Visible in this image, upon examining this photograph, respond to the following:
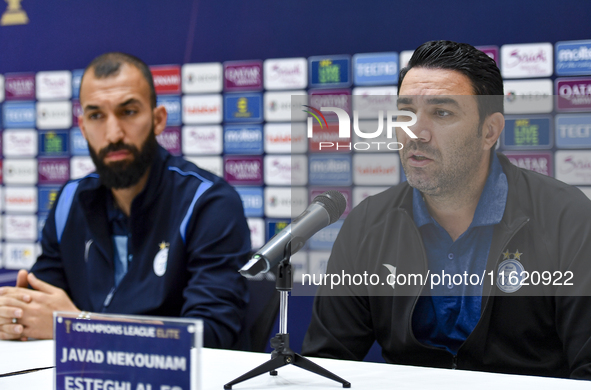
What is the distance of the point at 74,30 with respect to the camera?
2.72 metres

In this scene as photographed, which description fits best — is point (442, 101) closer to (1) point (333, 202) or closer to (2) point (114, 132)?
(1) point (333, 202)

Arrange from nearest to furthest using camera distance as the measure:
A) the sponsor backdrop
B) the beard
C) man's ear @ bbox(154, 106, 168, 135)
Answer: the beard → man's ear @ bbox(154, 106, 168, 135) → the sponsor backdrop

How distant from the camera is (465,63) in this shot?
1.04 metres

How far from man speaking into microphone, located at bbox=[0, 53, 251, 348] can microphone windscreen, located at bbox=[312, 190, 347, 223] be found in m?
0.63

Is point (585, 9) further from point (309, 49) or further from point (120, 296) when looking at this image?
point (120, 296)

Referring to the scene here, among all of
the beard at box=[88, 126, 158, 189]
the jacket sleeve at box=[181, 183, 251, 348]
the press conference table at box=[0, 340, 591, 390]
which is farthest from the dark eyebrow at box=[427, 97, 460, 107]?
the beard at box=[88, 126, 158, 189]

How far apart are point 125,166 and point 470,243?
45.1 inches

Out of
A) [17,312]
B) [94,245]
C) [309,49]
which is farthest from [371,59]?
[17,312]

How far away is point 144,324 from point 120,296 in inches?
39.5

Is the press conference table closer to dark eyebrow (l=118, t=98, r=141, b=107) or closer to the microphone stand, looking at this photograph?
the microphone stand

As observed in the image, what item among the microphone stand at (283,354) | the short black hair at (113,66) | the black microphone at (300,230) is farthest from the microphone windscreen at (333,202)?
the short black hair at (113,66)

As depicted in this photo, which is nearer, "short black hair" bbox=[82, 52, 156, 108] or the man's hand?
the man's hand

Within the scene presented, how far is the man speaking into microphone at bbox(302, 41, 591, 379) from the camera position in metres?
0.96

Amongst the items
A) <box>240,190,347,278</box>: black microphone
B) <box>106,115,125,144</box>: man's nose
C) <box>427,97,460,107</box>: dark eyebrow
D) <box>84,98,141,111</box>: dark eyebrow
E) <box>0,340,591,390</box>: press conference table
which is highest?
<box>84,98,141,111</box>: dark eyebrow
